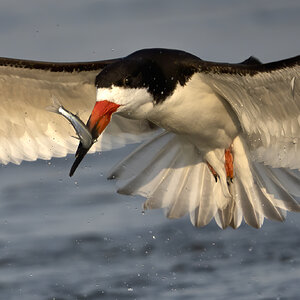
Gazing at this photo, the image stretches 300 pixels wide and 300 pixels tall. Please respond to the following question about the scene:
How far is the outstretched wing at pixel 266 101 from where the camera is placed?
6832mm

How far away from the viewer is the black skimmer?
6801 millimetres

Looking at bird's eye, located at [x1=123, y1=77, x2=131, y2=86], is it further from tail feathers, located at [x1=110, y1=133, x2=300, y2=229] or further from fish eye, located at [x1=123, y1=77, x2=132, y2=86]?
tail feathers, located at [x1=110, y1=133, x2=300, y2=229]

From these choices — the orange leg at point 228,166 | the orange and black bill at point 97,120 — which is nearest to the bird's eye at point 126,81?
the orange and black bill at point 97,120

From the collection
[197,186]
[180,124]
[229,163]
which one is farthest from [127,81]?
[197,186]

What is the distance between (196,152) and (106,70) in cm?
180

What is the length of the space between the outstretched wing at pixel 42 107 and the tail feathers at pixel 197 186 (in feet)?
0.85

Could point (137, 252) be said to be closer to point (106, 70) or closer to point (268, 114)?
point (268, 114)

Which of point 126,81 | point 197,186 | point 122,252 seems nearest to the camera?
point 126,81

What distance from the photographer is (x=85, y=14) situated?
44.0 ft

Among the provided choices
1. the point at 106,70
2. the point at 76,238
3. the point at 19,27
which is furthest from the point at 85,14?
the point at 106,70

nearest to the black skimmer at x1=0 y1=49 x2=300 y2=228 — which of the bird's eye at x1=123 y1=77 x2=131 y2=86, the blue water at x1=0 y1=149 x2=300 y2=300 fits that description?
the bird's eye at x1=123 y1=77 x2=131 y2=86

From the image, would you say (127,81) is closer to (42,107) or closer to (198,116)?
(198,116)

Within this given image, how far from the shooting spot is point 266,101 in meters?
7.19

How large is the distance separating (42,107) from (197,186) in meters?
1.31
